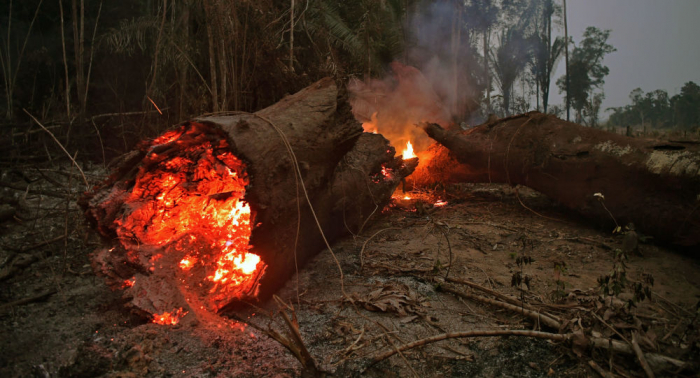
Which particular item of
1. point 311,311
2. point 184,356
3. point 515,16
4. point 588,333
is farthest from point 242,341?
point 515,16

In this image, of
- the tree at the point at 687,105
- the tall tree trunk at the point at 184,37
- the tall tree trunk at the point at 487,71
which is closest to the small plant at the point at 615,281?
the tall tree trunk at the point at 184,37

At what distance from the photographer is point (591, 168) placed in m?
4.84

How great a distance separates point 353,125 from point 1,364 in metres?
3.01

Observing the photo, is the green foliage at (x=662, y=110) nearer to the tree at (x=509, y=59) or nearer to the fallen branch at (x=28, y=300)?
the tree at (x=509, y=59)

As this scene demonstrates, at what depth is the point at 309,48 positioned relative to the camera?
738 cm

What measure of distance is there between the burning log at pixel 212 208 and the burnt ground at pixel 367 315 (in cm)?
22

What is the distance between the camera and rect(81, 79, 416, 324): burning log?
2.72 metres

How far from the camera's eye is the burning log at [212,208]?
8.94 feet

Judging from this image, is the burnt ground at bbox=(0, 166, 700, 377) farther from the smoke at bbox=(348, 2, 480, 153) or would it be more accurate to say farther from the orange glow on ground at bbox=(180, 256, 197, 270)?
the smoke at bbox=(348, 2, 480, 153)

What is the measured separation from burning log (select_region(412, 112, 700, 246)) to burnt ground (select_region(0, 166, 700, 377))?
378mm

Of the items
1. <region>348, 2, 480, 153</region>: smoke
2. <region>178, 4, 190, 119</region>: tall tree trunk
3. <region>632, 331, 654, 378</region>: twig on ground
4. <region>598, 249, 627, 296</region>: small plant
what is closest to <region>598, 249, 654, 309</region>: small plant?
<region>598, 249, 627, 296</region>: small plant

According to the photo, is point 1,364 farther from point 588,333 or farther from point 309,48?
point 309,48

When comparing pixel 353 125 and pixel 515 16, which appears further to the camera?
pixel 515 16

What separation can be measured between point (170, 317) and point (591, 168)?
4.87m
